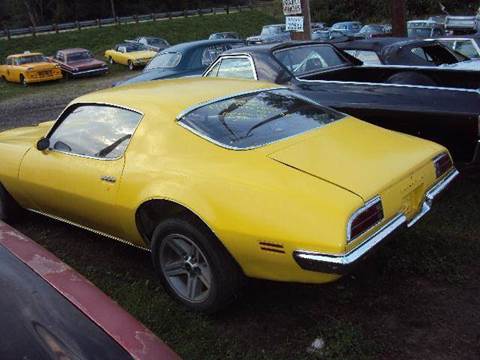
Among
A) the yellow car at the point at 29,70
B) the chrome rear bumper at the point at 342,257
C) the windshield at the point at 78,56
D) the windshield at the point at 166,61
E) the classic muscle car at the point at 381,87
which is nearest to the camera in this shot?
the chrome rear bumper at the point at 342,257

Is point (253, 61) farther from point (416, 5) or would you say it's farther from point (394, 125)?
point (416, 5)

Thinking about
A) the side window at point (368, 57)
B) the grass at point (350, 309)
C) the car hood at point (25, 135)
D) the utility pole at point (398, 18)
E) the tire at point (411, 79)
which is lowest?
the grass at point (350, 309)

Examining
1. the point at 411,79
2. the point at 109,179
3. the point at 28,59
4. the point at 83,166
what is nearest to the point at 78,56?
the point at 28,59

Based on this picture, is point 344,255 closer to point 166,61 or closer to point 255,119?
point 255,119

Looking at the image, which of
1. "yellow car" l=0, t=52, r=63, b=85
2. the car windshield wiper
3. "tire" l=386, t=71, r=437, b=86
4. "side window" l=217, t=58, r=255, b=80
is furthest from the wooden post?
"yellow car" l=0, t=52, r=63, b=85

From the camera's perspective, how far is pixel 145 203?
11.0ft

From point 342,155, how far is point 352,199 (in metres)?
0.54

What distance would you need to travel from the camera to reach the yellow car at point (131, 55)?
81.0 feet

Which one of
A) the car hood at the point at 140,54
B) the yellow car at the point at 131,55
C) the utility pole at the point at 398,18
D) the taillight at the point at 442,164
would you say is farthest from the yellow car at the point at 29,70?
the taillight at the point at 442,164

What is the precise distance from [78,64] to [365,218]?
22754mm

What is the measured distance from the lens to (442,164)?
3.50 metres

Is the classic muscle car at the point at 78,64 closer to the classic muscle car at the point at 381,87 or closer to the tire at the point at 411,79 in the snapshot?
the classic muscle car at the point at 381,87

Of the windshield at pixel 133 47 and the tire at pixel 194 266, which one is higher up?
the windshield at pixel 133 47

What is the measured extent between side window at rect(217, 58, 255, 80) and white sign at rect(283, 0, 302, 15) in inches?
112
